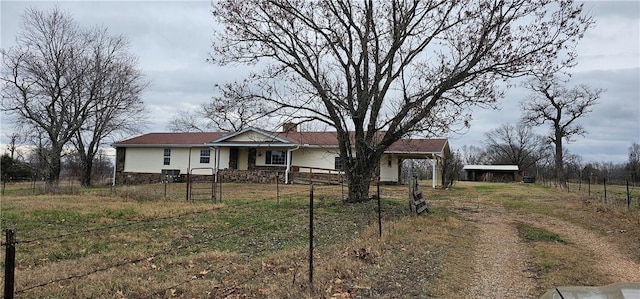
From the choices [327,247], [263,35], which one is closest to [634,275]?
[327,247]

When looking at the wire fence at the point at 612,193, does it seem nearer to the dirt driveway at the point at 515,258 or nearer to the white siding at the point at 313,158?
the dirt driveway at the point at 515,258

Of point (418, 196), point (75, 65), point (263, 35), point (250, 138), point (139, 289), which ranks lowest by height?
point (139, 289)

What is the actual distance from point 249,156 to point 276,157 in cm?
219

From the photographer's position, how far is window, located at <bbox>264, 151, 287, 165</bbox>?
104 feet

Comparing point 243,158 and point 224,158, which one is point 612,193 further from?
point 224,158

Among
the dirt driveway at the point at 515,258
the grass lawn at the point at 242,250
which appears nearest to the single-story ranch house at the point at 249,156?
the grass lawn at the point at 242,250

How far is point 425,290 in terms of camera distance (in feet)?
19.7

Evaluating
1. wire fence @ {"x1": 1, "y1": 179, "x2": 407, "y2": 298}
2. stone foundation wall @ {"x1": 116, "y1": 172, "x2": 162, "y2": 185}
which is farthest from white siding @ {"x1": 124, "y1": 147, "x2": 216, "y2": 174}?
wire fence @ {"x1": 1, "y1": 179, "x2": 407, "y2": 298}

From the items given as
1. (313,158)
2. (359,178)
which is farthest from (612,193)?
(313,158)

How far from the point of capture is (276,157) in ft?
105

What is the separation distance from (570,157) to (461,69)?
251 ft

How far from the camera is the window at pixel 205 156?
1321 inches

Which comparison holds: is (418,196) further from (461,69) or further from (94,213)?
(94,213)

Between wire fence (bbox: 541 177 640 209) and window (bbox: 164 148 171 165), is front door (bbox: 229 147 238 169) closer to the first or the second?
window (bbox: 164 148 171 165)
